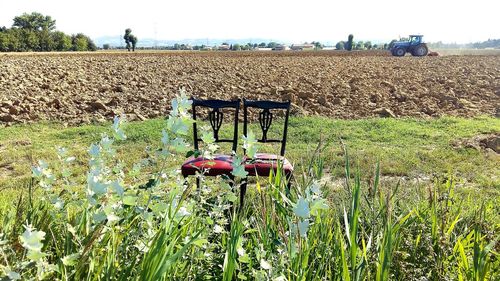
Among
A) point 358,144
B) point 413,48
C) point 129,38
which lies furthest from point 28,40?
point 358,144

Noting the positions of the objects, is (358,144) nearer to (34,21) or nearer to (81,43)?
(81,43)

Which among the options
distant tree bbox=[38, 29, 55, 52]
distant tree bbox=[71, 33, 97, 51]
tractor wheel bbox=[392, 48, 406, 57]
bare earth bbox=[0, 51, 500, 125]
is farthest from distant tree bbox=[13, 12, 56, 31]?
bare earth bbox=[0, 51, 500, 125]

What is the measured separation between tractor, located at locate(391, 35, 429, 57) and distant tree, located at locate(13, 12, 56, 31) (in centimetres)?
5989

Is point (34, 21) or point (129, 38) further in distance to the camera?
point (34, 21)

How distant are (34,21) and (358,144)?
84.1m

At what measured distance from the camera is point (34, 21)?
80.8 m

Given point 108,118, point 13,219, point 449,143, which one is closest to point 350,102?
point 449,143

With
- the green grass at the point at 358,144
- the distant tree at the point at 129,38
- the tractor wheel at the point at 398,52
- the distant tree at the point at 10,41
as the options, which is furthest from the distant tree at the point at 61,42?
the green grass at the point at 358,144

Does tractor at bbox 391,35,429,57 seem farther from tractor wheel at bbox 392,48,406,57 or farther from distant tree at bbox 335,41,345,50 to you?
distant tree at bbox 335,41,345,50

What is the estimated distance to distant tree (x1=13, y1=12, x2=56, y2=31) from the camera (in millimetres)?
76750

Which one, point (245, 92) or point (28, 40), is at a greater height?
point (28, 40)

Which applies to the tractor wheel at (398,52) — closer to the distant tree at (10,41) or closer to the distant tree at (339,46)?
the distant tree at (10,41)

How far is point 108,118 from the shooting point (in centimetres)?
975

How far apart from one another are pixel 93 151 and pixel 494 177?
18.6 ft
